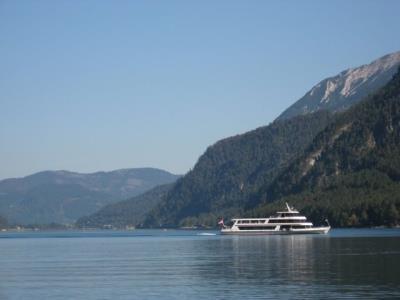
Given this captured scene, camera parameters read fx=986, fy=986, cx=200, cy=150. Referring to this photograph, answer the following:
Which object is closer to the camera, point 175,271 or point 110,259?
point 175,271

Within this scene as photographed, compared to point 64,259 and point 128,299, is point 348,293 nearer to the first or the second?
point 128,299

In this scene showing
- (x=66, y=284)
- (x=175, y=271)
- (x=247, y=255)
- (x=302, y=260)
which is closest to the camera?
(x=66, y=284)

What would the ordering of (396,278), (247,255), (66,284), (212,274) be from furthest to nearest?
(247,255) < (212,274) < (66,284) < (396,278)

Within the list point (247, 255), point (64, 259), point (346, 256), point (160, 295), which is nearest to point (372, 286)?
point (160, 295)

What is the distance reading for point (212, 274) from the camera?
98.2 meters

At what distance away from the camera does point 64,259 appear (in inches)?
5463

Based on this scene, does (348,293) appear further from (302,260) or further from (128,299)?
(302,260)

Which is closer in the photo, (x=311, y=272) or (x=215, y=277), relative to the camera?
(x=215, y=277)

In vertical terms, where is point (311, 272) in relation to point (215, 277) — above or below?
above

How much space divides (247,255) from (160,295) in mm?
55153

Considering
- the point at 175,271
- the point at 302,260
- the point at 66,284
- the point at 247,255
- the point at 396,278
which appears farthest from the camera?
the point at 247,255

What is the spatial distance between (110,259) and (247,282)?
166 ft

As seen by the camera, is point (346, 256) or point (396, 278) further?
point (346, 256)

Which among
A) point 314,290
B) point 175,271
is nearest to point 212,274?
point 175,271
